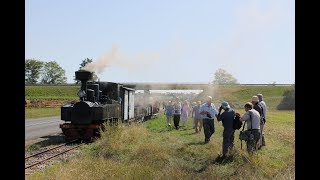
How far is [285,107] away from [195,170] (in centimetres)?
4958

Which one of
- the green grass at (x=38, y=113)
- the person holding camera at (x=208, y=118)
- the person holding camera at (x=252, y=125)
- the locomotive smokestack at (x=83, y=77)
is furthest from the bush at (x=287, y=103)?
the person holding camera at (x=252, y=125)

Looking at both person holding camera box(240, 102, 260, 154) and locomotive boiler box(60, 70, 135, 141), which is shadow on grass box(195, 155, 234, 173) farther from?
locomotive boiler box(60, 70, 135, 141)

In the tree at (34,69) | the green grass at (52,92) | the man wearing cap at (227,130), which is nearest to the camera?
the man wearing cap at (227,130)

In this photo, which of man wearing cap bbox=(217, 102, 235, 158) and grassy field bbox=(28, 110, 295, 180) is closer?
grassy field bbox=(28, 110, 295, 180)

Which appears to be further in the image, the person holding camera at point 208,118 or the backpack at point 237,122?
the person holding camera at point 208,118

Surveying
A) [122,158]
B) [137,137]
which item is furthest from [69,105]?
[122,158]

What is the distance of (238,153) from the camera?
35.8 feet

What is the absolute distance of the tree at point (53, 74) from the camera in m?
122

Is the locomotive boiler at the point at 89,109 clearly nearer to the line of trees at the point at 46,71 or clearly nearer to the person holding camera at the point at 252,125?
the person holding camera at the point at 252,125

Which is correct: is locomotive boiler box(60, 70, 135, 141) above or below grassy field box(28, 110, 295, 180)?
above

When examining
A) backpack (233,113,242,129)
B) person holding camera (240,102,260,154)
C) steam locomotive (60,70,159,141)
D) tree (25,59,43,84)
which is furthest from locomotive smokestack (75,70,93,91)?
tree (25,59,43,84)

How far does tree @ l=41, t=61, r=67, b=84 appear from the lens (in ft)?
401

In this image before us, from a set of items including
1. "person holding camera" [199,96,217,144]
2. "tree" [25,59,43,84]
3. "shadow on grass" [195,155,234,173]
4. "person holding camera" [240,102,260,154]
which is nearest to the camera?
"shadow on grass" [195,155,234,173]
